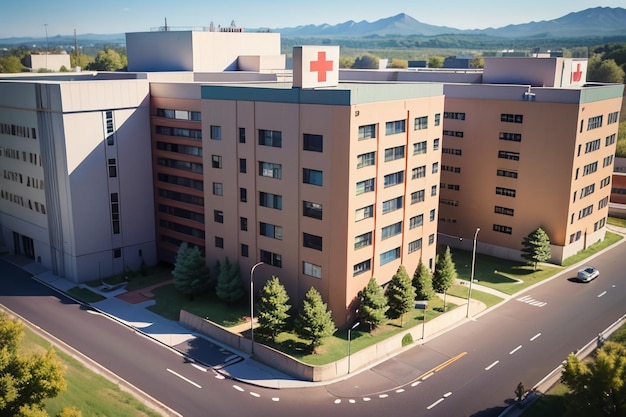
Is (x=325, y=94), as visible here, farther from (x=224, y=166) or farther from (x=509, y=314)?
(x=509, y=314)

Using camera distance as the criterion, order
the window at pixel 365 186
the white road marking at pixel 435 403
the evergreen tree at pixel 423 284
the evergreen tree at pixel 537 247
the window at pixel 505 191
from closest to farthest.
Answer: the white road marking at pixel 435 403
the window at pixel 365 186
the evergreen tree at pixel 423 284
the evergreen tree at pixel 537 247
the window at pixel 505 191

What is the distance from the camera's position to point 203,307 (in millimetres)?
52688

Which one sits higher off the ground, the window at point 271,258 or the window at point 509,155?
the window at point 509,155

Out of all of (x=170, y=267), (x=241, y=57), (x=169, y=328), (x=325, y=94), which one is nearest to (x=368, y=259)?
(x=325, y=94)

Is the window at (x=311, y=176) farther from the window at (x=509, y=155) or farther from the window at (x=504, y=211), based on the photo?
the window at (x=504, y=211)

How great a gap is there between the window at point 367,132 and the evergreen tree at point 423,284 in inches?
573

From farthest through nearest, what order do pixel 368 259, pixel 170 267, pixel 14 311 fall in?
1. pixel 170 267
2. pixel 14 311
3. pixel 368 259

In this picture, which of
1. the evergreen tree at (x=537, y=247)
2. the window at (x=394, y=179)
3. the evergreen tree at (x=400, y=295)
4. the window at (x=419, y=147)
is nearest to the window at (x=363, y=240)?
the evergreen tree at (x=400, y=295)

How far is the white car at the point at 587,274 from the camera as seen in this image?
61300mm

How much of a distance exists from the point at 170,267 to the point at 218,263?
1170 centimetres

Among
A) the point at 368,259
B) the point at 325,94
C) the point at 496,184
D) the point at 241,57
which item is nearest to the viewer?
the point at 325,94

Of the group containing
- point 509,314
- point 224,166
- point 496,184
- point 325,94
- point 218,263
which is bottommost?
point 509,314

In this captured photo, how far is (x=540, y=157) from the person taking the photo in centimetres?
6562

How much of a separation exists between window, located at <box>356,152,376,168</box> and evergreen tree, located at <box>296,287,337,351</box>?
1117 cm
